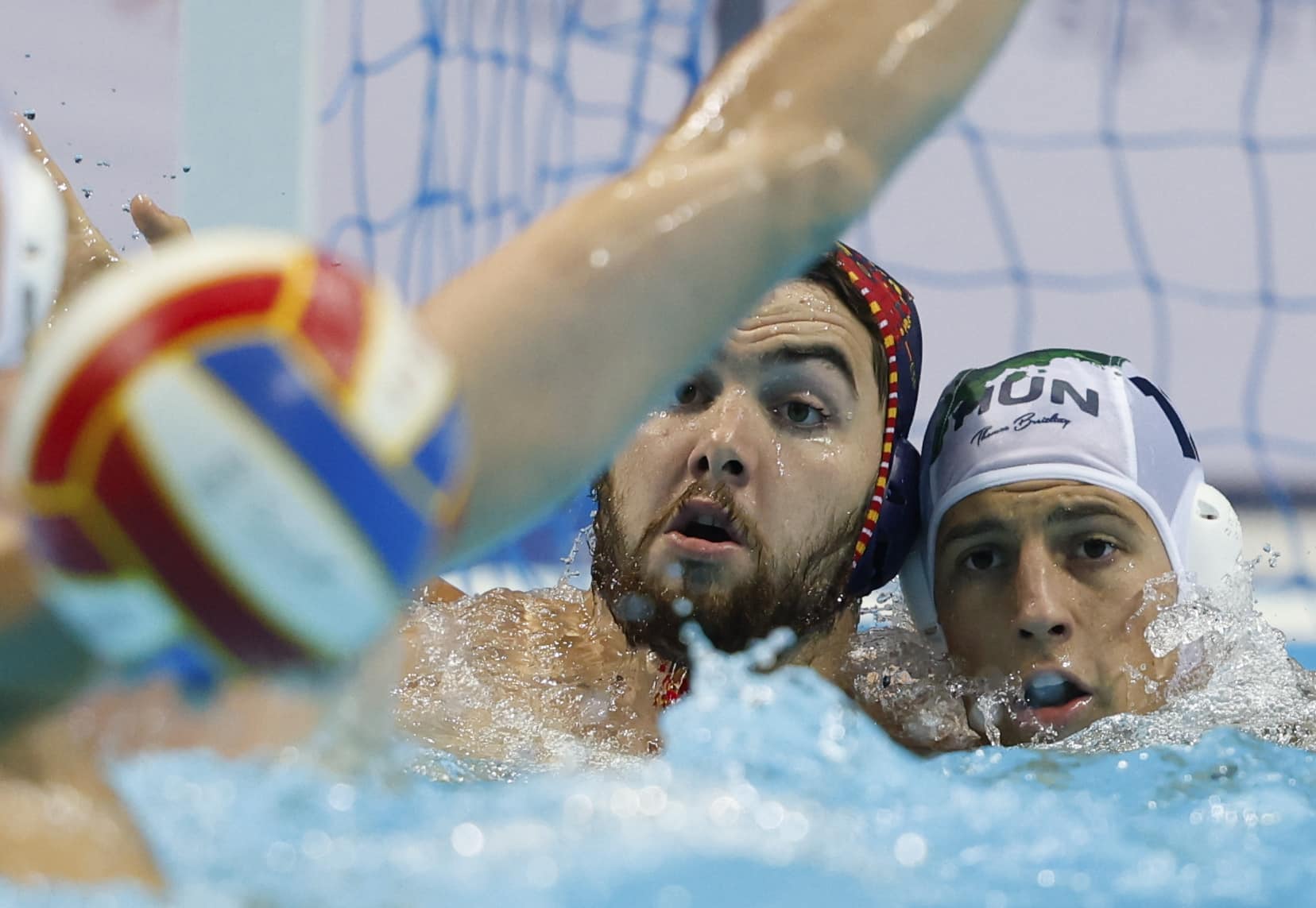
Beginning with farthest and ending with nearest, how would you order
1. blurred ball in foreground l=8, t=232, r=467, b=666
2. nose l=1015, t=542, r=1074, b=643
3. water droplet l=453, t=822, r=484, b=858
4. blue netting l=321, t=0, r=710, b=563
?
blue netting l=321, t=0, r=710, b=563
nose l=1015, t=542, r=1074, b=643
water droplet l=453, t=822, r=484, b=858
blurred ball in foreground l=8, t=232, r=467, b=666

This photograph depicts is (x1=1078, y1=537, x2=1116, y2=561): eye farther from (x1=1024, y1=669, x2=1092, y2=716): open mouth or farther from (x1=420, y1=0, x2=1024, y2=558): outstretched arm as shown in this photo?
(x1=420, y1=0, x2=1024, y2=558): outstretched arm

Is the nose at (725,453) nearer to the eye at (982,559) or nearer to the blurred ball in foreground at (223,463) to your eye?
the eye at (982,559)

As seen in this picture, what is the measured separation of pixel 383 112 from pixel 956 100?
8.86 feet

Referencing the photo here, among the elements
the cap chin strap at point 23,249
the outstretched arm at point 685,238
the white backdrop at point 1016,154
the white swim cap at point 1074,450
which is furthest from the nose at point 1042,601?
the white backdrop at point 1016,154

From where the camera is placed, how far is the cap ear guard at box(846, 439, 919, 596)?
7.74 ft

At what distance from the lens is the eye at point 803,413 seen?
2.29m

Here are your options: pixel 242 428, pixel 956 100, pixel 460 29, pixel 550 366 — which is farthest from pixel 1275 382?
pixel 242 428

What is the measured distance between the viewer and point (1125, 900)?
1.34m

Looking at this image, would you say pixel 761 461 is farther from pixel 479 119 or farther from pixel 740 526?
pixel 479 119

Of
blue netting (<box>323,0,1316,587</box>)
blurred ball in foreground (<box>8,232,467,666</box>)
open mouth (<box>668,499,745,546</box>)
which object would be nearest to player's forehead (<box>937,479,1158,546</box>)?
open mouth (<box>668,499,745,546</box>)

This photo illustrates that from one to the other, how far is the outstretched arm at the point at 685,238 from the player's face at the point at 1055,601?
1099 millimetres

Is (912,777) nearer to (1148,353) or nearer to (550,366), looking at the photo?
(550,366)

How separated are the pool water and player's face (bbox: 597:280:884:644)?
1.61 ft

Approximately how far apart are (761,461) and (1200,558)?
739 mm
